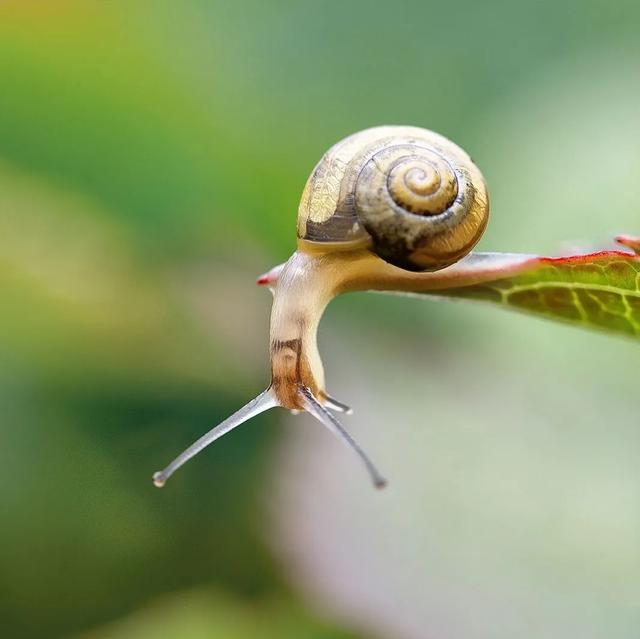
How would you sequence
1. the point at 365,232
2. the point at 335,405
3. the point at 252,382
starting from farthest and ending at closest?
the point at 252,382 → the point at 335,405 → the point at 365,232

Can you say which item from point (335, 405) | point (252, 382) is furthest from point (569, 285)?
point (252, 382)

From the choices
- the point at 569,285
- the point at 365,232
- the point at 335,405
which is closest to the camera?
the point at 569,285

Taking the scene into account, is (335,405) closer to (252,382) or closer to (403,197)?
(403,197)

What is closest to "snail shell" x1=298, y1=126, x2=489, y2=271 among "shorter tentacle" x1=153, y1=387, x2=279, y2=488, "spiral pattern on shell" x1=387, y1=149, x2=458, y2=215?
"spiral pattern on shell" x1=387, y1=149, x2=458, y2=215

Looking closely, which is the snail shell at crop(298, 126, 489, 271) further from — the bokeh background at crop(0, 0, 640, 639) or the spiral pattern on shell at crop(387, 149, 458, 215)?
the bokeh background at crop(0, 0, 640, 639)

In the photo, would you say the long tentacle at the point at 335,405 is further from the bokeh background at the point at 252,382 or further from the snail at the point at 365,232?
the bokeh background at the point at 252,382

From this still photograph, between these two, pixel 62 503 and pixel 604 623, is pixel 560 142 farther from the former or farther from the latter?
pixel 62 503

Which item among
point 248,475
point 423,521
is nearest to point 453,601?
point 423,521
